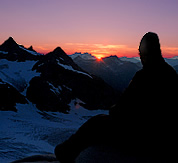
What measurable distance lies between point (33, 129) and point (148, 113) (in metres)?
41.9

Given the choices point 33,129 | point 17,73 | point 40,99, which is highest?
point 17,73

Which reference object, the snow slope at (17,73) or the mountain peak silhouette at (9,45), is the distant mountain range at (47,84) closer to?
the snow slope at (17,73)

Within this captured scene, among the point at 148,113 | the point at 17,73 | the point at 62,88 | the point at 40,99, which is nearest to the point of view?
the point at 148,113

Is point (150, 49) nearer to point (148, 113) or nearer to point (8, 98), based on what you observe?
point (148, 113)

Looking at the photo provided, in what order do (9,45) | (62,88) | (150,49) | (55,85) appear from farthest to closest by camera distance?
(9,45), (55,85), (62,88), (150,49)

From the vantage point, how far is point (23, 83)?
69438 mm

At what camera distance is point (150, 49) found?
8.35 ft

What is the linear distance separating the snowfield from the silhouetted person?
25.3 m

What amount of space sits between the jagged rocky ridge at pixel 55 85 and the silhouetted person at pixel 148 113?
56.3m

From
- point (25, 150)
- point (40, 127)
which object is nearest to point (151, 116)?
point (25, 150)

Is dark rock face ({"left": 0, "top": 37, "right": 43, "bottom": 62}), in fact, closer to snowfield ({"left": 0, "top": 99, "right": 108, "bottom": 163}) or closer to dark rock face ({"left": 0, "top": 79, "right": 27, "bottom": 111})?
dark rock face ({"left": 0, "top": 79, "right": 27, "bottom": 111})

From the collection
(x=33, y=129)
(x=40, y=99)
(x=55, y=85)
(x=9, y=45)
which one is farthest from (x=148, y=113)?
(x=9, y=45)

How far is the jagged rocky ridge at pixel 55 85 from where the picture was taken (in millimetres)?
62384

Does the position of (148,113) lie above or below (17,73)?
above
